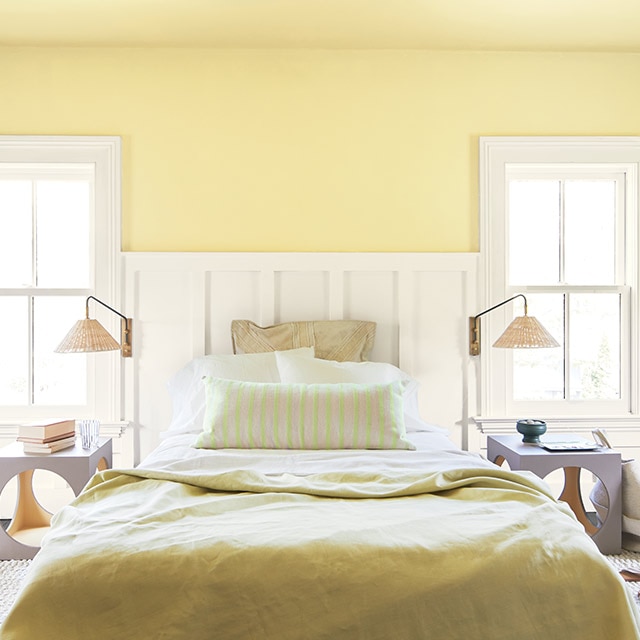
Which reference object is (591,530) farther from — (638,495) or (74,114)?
(74,114)

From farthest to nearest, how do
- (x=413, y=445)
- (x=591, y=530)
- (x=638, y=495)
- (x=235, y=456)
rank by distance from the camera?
(x=591, y=530)
(x=638, y=495)
(x=413, y=445)
(x=235, y=456)

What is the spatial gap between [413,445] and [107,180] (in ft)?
7.29

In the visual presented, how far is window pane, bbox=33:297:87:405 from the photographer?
353cm

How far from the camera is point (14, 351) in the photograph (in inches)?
139

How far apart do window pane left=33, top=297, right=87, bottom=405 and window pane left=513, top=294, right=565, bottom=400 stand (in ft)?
8.38

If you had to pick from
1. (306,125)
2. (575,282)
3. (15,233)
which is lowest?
(575,282)

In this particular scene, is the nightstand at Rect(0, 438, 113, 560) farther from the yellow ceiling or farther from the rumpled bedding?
the yellow ceiling

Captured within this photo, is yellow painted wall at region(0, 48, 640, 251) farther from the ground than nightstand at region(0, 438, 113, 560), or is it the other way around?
yellow painted wall at region(0, 48, 640, 251)

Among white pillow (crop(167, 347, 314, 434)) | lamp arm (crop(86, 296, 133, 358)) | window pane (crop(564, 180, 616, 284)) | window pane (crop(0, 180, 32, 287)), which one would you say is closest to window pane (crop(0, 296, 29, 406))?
window pane (crop(0, 180, 32, 287))

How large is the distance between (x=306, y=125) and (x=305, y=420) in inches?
70.0

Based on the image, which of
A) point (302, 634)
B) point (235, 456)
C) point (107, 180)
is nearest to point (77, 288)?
point (107, 180)

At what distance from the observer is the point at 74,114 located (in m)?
3.43

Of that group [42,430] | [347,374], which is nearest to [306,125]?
[347,374]

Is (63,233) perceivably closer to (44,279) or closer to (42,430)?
(44,279)
